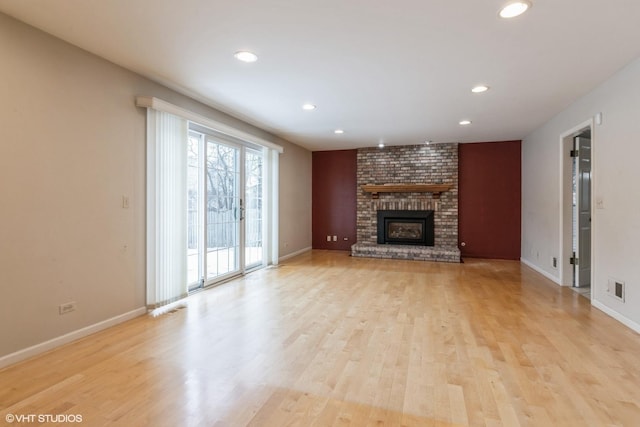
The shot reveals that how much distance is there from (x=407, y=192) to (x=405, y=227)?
805 millimetres

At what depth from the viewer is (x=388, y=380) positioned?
2160 millimetres

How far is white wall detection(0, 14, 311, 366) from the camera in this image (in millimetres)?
2391

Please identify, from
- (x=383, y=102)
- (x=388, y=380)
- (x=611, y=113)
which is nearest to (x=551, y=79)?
(x=611, y=113)

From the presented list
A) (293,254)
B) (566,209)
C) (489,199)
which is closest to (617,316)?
(566,209)

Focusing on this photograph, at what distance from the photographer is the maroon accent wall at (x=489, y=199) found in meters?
6.89

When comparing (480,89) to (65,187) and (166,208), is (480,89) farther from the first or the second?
(65,187)

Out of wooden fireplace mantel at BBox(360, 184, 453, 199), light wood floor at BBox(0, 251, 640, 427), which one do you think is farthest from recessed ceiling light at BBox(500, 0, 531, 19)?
wooden fireplace mantel at BBox(360, 184, 453, 199)

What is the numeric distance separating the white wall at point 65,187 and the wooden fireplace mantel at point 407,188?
505 cm

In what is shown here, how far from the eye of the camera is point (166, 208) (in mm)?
3705

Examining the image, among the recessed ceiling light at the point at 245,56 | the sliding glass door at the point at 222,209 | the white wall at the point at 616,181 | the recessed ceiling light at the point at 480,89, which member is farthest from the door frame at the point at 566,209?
the sliding glass door at the point at 222,209

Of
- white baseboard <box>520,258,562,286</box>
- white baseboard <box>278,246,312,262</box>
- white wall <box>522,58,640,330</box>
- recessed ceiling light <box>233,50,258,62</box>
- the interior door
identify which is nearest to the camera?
recessed ceiling light <box>233,50,258,62</box>

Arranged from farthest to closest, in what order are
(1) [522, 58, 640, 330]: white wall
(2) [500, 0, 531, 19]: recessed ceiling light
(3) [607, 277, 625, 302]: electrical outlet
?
1. (3) [607, 277, 625, 302]: electrical outlet
2. (1) [522, 58, 640, 330]: white wall
3. (2) [500, 0, 531, 19]: recessed ceiling light

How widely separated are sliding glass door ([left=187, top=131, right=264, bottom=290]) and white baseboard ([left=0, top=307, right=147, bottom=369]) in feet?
3.84

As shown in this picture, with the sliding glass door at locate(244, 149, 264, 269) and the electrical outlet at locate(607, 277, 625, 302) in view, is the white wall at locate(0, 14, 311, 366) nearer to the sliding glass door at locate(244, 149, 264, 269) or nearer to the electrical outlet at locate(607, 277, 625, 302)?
the sliding glass door at locate(244, 149, 264, 269)
